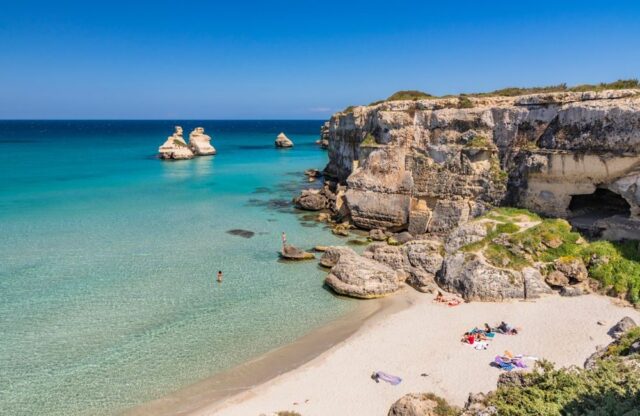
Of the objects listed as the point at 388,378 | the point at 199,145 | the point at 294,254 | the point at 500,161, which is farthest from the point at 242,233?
the point at 199,145

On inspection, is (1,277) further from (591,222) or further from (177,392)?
(591,222)

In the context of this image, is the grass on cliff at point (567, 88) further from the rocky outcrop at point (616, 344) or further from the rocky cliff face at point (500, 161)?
the rocky outcrop at point (616, 344)

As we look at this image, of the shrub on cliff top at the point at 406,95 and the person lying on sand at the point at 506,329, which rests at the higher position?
the shrub on cliff top at the point at 406,95

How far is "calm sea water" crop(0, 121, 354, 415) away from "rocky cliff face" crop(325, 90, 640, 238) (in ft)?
17.5

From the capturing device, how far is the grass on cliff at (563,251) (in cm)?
1797

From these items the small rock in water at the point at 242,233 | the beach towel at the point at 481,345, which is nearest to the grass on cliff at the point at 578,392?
the beach towel at the point at 481,345

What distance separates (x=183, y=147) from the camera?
7675 cm

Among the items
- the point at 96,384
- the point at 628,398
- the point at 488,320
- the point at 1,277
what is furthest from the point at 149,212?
the point at 628,398

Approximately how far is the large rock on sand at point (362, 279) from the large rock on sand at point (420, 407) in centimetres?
789

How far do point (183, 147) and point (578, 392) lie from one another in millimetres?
74684

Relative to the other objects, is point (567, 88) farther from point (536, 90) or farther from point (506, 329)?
point (506, 329)

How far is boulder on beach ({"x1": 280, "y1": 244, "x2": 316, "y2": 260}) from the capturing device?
78.9ft

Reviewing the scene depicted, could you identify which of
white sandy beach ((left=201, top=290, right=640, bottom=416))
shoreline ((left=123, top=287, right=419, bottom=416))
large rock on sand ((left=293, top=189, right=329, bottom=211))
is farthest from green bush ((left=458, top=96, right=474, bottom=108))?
large rock on sand ((left=293, top=189, right=329, bottom=211))

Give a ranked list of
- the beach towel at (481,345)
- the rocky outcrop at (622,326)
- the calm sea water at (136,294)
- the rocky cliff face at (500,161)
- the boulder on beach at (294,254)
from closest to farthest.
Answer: the calm sea water at (136,294), the rocky outcrop at (622,326), the beach towel at (481,345), the rocky cliff face at (500,161), the boulder on beach at (294,254)
